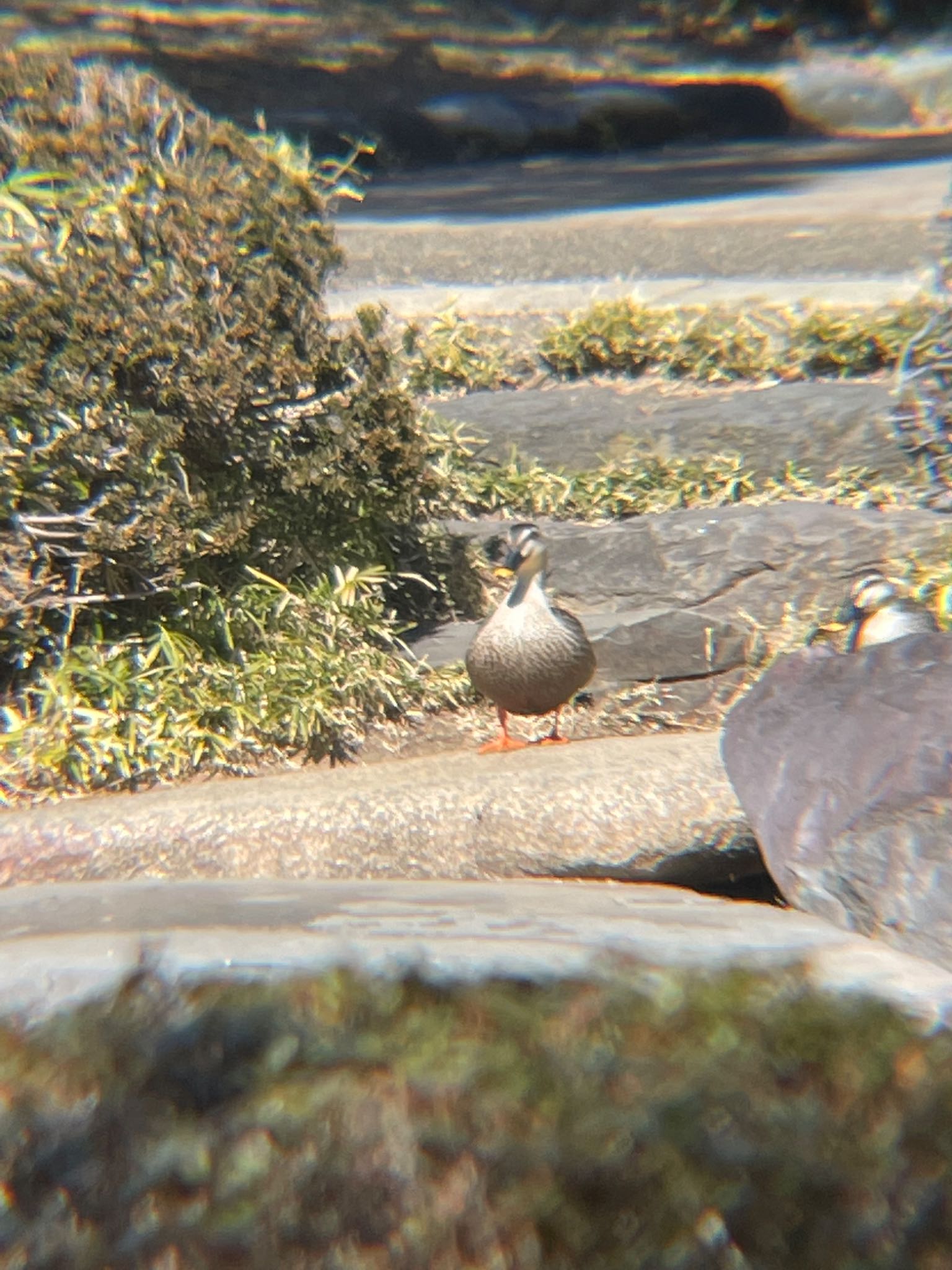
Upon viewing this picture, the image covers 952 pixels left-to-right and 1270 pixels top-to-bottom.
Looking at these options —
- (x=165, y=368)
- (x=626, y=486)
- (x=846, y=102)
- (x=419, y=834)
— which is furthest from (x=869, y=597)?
(x=846, y=102)

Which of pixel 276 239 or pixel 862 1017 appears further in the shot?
pixel 276 239

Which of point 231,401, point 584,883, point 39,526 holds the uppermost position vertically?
point 231,401

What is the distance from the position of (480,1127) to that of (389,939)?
359 millimetres

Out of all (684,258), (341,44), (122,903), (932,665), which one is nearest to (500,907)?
(122,903)

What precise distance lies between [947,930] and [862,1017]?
73 cm

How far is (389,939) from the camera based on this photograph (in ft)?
7.18

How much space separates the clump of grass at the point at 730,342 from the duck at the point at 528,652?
2.19 meters

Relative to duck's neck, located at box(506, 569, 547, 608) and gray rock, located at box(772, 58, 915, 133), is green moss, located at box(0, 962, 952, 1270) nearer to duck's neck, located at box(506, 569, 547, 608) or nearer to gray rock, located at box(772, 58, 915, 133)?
duck's neck, located at box(506, 569, 547, 608)

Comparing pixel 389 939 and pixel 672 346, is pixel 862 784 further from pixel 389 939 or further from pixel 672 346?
pixel 672 346

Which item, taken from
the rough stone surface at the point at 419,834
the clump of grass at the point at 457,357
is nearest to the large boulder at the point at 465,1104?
the rough stone surface at the point at 419,834

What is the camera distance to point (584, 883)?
11.0 feet

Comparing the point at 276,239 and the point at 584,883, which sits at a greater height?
the point at 276,239

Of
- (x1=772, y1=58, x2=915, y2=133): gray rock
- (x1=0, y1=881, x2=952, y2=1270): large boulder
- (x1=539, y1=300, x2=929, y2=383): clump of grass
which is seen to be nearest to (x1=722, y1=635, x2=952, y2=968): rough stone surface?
(x1=0, y1=881, x2=952, y2=1270): large boulder

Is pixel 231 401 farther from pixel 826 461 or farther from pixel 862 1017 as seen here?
pixel 862 1017
